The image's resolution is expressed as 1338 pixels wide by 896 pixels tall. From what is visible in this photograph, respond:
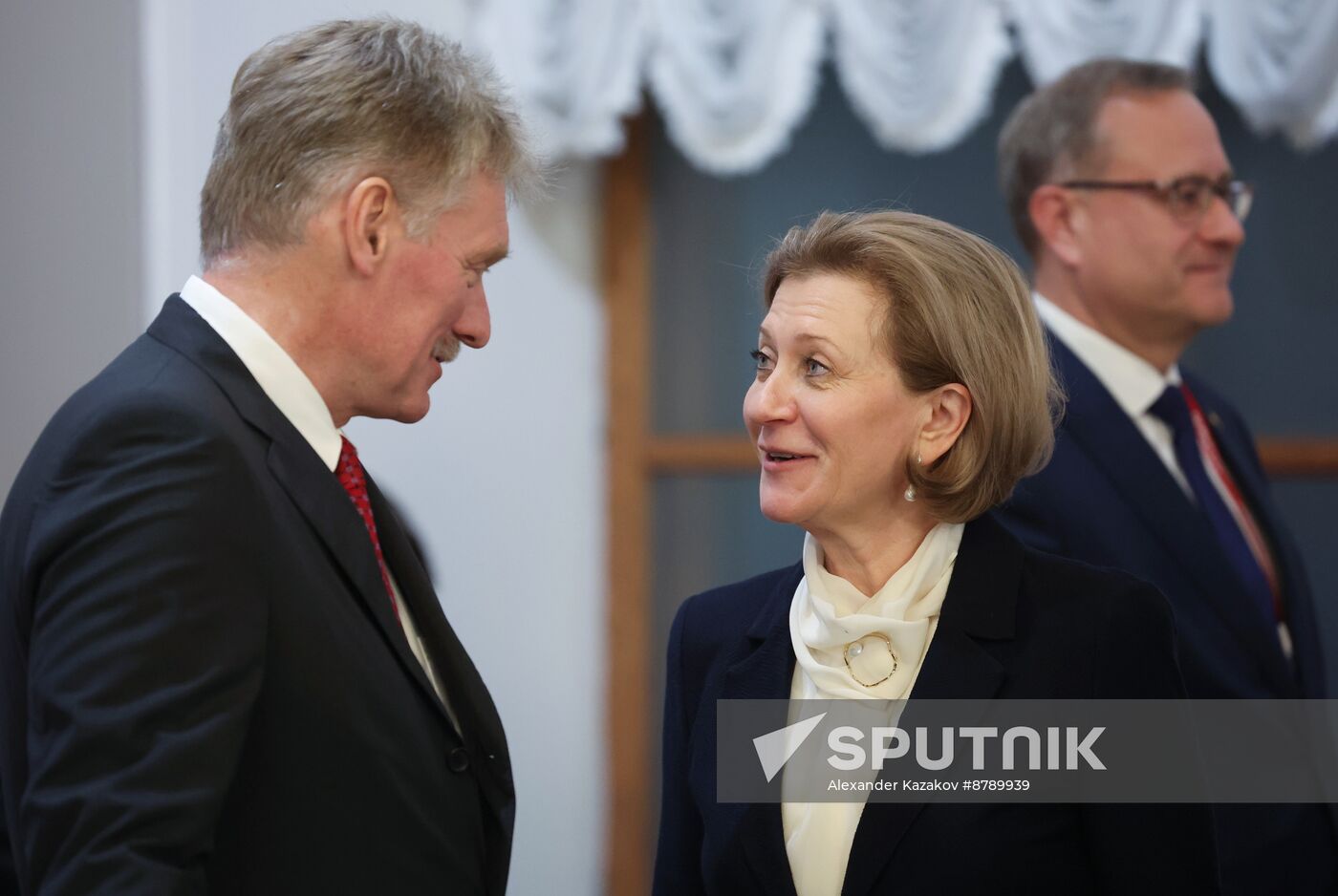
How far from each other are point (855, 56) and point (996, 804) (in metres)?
2.07

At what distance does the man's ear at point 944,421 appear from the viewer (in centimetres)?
158

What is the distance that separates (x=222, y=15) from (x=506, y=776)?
2.37 metres

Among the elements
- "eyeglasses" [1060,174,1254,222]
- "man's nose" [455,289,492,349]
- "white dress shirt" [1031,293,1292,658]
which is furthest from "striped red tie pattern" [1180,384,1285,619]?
"man's nose" [455,289,492,349]

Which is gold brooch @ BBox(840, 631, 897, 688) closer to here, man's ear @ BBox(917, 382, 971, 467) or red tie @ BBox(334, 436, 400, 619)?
man's ear @ BBox(917, 382, 971, 467)

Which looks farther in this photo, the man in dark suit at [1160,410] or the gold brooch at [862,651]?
the man in dark suit at [1160,410]

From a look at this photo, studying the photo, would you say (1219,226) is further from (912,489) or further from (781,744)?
(781,744)

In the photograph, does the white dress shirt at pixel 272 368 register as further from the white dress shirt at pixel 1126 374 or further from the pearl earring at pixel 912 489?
the white dress shirt at pixel 1126 374

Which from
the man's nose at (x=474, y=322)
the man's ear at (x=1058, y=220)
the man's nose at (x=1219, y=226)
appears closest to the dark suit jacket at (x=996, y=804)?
the man's nose at (x=474, y=322)

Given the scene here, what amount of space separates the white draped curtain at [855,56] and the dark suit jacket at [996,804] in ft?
5.07

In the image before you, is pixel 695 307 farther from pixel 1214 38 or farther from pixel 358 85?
pixel 358 85

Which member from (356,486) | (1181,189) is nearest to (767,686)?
(356,486)

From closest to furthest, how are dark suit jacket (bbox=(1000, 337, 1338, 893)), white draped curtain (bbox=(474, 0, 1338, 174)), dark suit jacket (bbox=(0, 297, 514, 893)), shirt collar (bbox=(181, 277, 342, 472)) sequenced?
dark suit jacket (bbox=(0, 297, 514, 893)) < shirt collar (bbox=(181, 277, 342, 472)) < dark suit jacket (bbox=(1000, 337, 1338, 893)) < white draped curtain (bbox=(474, 0, 1338, 174))

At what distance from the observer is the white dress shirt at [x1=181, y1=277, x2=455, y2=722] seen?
140 cm

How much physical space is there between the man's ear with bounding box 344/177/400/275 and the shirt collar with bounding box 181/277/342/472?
4.9 inches
